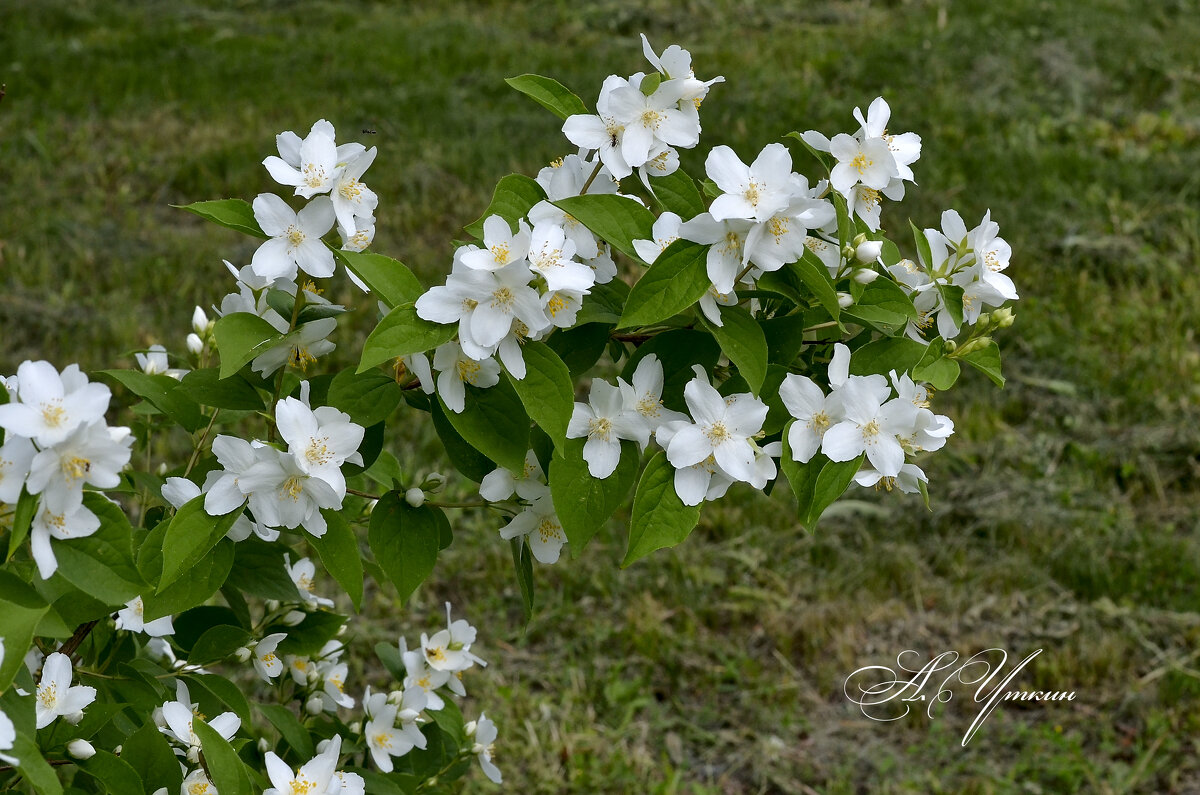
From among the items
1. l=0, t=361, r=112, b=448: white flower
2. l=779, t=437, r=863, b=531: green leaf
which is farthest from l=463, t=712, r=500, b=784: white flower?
l=0, t=361, r=112, b=448: white flower

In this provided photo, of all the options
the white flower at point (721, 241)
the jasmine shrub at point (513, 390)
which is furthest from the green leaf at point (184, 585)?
the white flower at point (721, 241)

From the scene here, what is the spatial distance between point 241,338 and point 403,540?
33cm

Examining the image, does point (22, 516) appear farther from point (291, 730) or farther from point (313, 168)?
point (291, 730)

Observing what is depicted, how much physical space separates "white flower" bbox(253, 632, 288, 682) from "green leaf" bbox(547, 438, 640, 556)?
717 mm

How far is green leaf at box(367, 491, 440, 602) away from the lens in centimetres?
145

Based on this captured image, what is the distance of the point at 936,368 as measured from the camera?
1.40 m

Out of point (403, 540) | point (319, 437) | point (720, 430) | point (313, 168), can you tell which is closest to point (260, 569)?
point (403, 540)

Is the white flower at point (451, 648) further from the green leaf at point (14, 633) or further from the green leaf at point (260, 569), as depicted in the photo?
the green leaf at point (14, 633)

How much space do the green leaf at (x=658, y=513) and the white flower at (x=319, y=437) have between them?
0.34 meters

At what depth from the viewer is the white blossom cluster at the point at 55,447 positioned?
3.52ft

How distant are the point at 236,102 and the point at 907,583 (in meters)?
5.67

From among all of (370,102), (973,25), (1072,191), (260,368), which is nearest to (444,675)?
(260,368)

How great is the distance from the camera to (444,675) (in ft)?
6.80

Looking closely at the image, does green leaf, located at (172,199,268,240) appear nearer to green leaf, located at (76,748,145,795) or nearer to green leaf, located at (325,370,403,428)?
green leaf, located at (325,370,403,428)
